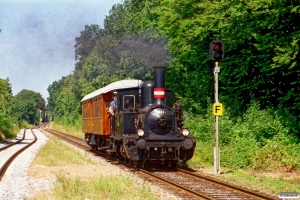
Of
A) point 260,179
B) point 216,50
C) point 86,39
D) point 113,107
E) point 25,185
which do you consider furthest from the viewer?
point 86,39

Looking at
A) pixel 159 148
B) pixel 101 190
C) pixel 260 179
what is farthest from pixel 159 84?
pixel 101 190

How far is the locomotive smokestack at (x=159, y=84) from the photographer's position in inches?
635

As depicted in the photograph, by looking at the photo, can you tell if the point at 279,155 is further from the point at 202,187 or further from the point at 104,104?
the point at 104,104

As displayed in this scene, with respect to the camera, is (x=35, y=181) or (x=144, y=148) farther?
(x=144, y=148)

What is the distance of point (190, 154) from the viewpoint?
16547 mm

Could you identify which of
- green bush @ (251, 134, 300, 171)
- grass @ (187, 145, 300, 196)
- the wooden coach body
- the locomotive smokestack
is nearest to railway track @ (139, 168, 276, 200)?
grass @ (187, 145, 300, 196)

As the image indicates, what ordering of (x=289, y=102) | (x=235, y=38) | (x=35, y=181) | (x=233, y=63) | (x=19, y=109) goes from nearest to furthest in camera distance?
(x=35, y=181)
(x=289, y=102)
(x=235, y=38)
(x=233, y=63)
(x=19, y=109)

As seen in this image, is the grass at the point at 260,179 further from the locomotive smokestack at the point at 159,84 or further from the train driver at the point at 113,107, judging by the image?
the train driver at the point at 113,107

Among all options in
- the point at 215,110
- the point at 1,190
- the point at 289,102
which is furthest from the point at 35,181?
the point at 289,102

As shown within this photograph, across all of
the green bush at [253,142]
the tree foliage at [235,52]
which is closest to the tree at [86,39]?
the tree foliage at [235,52]

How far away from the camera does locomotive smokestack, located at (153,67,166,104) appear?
16125 millimetres

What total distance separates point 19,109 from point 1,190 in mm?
139054

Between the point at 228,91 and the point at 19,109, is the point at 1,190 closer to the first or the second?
the point at 228,91

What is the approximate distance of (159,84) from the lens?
16188mm
